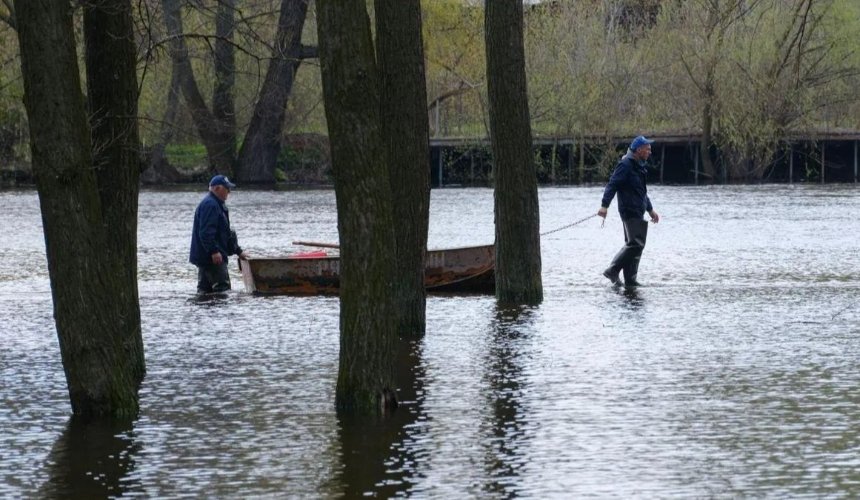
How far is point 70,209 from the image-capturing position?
983cm

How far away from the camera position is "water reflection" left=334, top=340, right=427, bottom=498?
8.73 meters

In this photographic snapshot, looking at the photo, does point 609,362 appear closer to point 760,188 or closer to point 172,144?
point 760,188

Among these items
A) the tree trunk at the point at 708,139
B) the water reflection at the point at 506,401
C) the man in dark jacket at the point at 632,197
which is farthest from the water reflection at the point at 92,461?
the tree trunk at the point at 708,139

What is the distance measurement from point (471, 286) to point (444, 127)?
45.1m

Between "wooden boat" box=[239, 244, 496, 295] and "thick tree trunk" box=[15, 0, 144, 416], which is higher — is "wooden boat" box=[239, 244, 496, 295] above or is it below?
below

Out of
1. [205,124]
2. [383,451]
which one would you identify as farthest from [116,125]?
[205,124]

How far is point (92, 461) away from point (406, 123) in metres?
5.33

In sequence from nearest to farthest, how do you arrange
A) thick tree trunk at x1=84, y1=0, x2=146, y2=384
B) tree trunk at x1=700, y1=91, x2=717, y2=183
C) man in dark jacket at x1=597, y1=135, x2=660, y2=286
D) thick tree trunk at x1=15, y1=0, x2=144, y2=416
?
thick tree trunk at x1=15, y1=0, x2=144, y2=416 → thick tree trunk at x1=84, y1=0, x2=146, y2=384 → man in dark jacket at x1=597, y1=135, x2=660, y2=286 → tree trunk at x1=700, y1=91, x2=717, y2=183

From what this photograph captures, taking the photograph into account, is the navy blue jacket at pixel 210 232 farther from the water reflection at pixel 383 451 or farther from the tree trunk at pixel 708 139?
the tree trunk at pixel 708 139

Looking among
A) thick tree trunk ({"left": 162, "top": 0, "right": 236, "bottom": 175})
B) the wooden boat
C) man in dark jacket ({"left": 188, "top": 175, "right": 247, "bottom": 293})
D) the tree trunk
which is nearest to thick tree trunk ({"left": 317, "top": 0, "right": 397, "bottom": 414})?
man in dark jacket ({"left": 188, "top": 175, "right": 247, "bottom": 293})

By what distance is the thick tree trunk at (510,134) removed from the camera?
16.3m

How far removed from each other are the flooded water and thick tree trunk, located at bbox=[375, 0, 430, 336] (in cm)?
99

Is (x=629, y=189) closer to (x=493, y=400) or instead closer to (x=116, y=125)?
(x=493, y=400)

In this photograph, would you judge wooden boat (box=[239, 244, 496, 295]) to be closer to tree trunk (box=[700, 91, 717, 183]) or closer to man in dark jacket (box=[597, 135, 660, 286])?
man in dark jacket (box=[597, 135, 660, 286])
